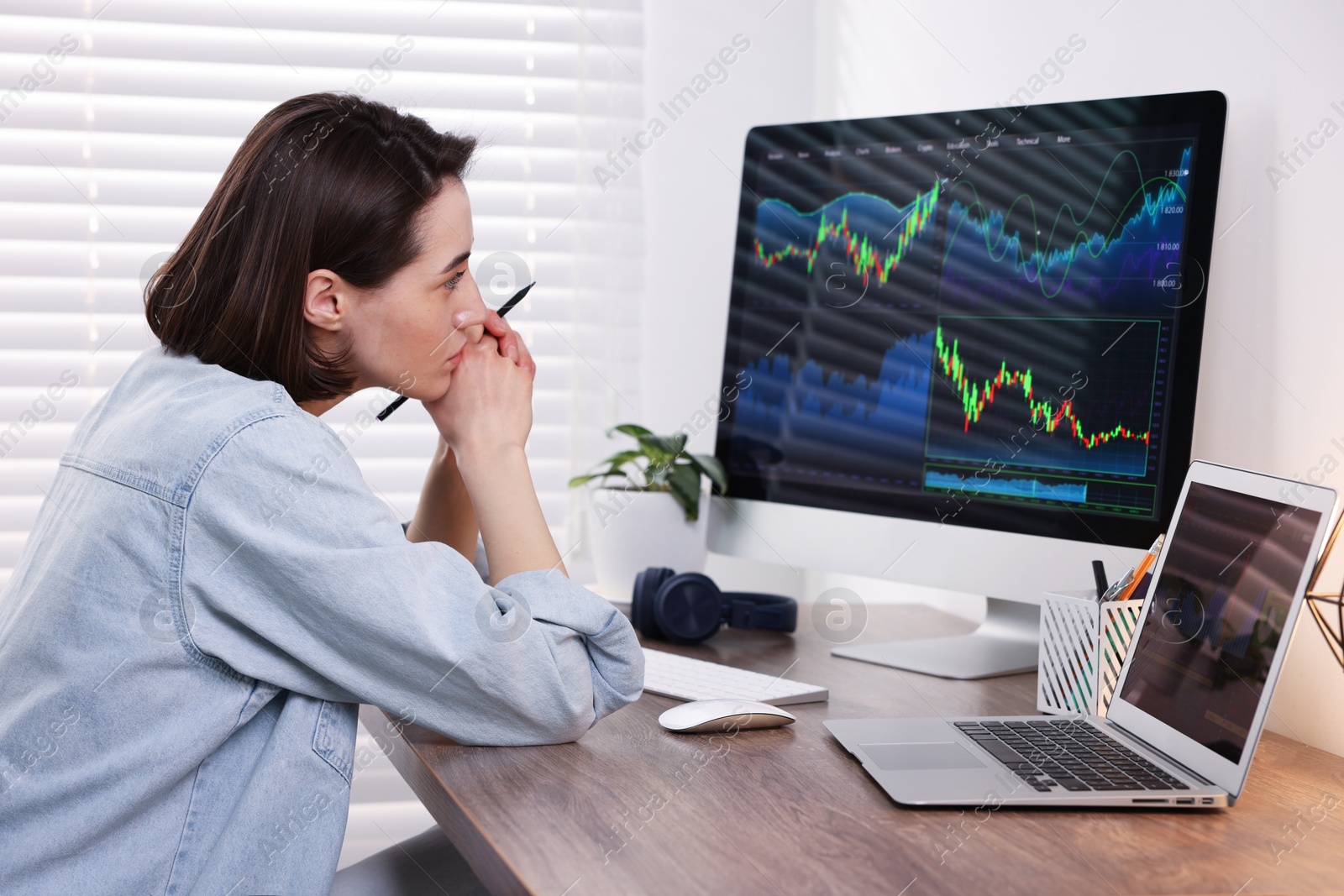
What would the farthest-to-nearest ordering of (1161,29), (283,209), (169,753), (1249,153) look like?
(1161,29)
(1249,153)
(283,209)
(169,753)

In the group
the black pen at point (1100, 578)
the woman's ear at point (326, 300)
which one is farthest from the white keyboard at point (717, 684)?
the woman's ear at point (326, 300)

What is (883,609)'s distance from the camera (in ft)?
5.00

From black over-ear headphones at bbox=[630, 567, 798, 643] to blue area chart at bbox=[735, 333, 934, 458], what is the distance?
0.22 meters

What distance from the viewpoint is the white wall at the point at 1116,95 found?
0.97m

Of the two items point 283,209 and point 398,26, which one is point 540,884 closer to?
point 283,209

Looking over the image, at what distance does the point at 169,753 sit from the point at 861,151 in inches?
39.9

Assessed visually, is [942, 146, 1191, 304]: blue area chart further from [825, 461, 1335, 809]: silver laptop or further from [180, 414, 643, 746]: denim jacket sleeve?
[180, 414, 643, 746]: denim jacket sleeve

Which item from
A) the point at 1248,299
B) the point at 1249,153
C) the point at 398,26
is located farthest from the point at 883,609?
the point at 398,26

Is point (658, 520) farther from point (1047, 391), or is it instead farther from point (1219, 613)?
point (1219, 613)

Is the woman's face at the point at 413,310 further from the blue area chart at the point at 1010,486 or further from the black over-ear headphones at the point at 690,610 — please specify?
the blue area chart at the point at 1010,486

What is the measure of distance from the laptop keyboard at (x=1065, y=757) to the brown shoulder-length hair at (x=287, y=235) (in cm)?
66

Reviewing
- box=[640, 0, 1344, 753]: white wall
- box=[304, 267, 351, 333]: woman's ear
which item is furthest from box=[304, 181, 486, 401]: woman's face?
box=[640, 0, 1344, 753]: white wall

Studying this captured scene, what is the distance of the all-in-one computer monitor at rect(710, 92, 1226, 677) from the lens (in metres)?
1.03

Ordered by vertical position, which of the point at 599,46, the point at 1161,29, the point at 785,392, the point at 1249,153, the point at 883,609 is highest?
the point at 599,46
